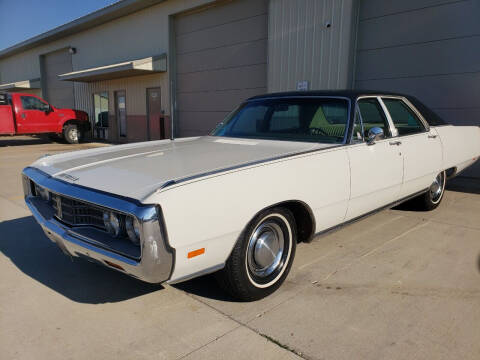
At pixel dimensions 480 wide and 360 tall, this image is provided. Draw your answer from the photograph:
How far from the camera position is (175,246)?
6.89 feet

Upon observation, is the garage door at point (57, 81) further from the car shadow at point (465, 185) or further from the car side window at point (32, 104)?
the car shadow at point (465, 185)

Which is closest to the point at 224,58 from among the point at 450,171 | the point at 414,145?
the point at 450,171

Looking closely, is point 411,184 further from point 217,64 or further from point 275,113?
point 217,64

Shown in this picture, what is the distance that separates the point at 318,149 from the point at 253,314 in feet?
4.54

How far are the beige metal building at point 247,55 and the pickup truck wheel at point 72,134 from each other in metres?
1.66

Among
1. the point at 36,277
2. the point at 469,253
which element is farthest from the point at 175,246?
the point at 469,253

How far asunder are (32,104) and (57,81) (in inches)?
305

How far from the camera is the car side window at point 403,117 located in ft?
13.5

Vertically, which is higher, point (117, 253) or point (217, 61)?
point (217, 61)

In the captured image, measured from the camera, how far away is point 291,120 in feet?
12.7

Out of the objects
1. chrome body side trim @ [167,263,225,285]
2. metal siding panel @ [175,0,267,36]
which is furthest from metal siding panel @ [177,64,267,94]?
chrome body side trim @ [167,263,225,285]

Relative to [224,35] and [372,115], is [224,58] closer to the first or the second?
[224,35]

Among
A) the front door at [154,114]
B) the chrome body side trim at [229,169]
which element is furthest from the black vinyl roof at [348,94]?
the front door at [154,114]

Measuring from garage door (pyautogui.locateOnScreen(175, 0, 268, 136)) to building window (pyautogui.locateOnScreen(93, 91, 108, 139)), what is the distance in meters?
5.57
